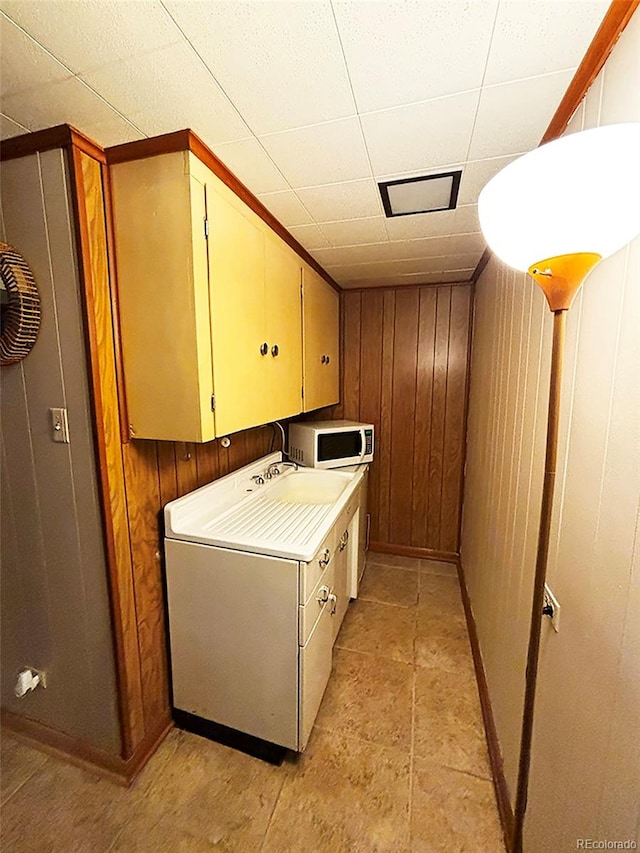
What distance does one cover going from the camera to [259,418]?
164 centimetres

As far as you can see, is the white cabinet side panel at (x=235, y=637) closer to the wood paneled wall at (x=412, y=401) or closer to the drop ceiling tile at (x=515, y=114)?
the drop ceiling tile at (x=515, y=114)

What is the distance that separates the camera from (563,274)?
682 millimetres

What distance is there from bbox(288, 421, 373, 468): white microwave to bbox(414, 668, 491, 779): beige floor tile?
132cm

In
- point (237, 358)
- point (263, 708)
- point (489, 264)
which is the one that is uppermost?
point (489, 264)

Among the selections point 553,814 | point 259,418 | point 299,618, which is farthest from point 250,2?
point 553,814

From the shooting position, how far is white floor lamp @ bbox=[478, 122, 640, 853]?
1.78ft

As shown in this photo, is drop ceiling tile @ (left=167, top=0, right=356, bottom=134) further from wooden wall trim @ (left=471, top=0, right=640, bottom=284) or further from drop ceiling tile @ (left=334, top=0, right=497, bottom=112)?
wooden wall trim @ (left=471, top=0, right=640, bottom=284)

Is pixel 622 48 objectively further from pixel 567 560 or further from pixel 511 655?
pixel 511 655

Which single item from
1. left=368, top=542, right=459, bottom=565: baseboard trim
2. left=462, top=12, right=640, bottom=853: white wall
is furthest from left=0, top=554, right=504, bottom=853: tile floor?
left=368, top=542, right=459, bottom=565: baseboard trim

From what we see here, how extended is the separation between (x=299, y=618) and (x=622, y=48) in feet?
5.71

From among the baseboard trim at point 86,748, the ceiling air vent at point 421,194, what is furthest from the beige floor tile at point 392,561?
the ceiling air vent at point 421,194

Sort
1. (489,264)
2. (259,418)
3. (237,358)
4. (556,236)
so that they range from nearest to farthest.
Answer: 1. (556,236)
2. (237,358)
3. (259,418)
4. (489,264)

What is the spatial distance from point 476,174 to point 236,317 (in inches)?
40.9

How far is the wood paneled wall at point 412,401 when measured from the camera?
281cm
